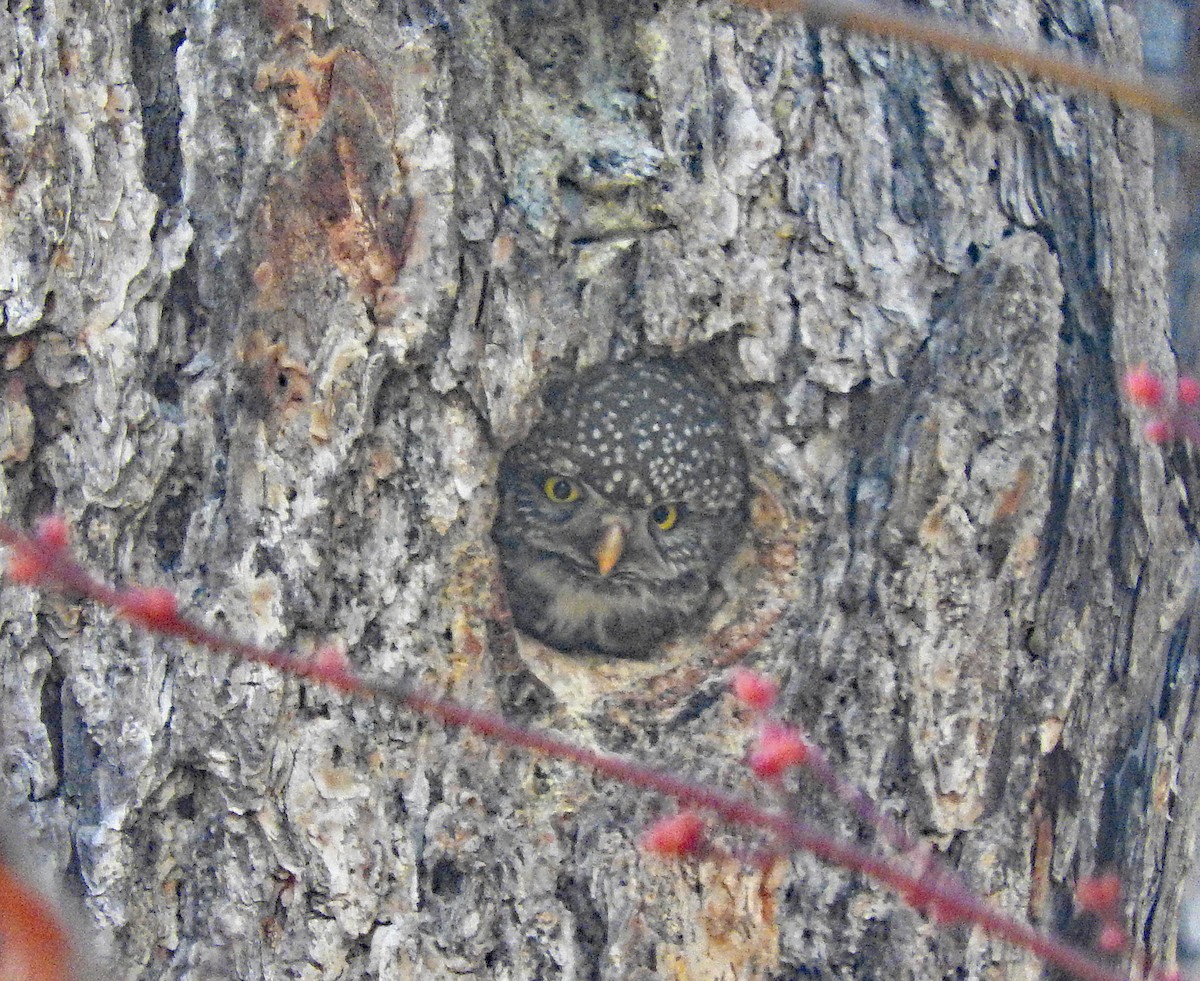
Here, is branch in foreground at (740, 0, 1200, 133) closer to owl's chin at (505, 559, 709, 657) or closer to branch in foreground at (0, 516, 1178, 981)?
branch in foreground at (0, 516, 1178, 981)

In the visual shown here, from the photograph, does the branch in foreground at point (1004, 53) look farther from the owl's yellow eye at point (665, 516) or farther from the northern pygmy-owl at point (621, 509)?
the owl's yellow eye at point (665, 516)

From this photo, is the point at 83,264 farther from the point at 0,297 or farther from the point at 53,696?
the point at 53,696

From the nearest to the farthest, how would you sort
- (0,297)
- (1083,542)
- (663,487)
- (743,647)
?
(0,297) < (1083,542) < (743,647) < (663,487)

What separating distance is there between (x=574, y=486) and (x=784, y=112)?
117cm

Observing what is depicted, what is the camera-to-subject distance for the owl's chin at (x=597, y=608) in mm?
2883

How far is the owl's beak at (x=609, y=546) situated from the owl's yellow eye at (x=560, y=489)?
117 millimetres

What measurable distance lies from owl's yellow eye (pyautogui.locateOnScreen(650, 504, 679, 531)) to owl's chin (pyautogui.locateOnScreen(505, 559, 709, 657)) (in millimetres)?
162

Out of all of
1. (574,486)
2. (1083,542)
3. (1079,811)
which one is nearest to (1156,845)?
(1079,811)

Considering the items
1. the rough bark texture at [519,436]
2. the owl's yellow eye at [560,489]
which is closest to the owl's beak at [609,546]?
the owl's yellow eye at [560,489]

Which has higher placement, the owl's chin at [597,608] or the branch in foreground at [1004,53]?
the branch in foreground at [1004,53]

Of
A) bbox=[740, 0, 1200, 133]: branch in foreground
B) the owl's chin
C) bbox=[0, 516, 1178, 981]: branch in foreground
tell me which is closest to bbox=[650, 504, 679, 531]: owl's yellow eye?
the owl's chin

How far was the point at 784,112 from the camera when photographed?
2297 mm

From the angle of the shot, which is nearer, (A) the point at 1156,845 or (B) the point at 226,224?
(B) the point at 226,224

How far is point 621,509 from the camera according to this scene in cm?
319
